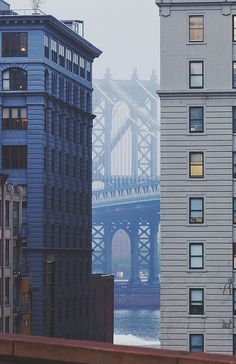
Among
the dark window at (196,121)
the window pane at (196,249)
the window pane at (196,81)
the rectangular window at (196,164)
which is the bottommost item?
the window pane at (196,249)

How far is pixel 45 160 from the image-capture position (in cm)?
11319

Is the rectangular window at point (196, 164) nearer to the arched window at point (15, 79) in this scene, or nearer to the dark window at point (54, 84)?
the arched window at point (15, 79)

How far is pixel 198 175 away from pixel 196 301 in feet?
24.6

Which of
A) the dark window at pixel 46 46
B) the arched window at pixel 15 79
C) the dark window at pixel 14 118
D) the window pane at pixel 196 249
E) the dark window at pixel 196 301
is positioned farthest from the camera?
the dark window at pixel 46 46

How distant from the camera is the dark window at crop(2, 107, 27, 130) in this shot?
113 metres

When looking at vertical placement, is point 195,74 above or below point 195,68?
below

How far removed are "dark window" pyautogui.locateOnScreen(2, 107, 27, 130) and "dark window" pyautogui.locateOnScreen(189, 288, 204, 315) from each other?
4532 centimetres

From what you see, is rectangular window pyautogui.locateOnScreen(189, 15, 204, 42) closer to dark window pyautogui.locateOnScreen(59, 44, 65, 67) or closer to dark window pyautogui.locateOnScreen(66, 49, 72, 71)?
dark window pyautogui.locateOnScreen(59, 44, 65, 67)

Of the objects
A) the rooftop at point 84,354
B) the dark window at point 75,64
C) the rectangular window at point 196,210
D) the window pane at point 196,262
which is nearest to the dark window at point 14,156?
the dark window at point 75,64

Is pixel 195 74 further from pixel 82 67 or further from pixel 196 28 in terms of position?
pixel 82 67

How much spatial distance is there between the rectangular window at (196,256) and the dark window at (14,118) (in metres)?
44.2

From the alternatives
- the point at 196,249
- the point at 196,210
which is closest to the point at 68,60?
the point at 196,210

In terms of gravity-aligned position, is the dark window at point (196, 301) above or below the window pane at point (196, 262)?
below

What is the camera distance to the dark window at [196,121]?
7238 centimetres
